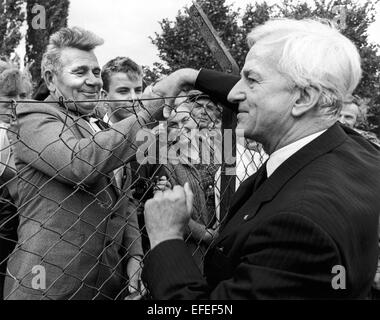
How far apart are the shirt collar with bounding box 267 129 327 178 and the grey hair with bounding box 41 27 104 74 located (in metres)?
1.28

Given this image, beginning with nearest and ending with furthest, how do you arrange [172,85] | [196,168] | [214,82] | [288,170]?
[288,170] → [172,85] → [214,82] → [196,168]

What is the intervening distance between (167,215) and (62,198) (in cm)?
63

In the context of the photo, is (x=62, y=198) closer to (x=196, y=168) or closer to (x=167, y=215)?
(x=167, y=215)

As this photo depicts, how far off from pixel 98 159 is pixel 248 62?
0.70 meters

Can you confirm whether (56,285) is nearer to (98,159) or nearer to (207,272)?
(98,159)

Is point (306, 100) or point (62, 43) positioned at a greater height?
point (62, 43)

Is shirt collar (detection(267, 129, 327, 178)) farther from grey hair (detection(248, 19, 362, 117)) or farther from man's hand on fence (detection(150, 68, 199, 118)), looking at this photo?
man's hand on fence (detection(150, 68, 199, 118))

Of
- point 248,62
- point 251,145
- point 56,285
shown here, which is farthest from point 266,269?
point 251,145

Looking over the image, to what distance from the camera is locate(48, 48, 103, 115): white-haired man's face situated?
102 inches

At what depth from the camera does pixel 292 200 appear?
152cm

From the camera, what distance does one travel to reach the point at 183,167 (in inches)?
122

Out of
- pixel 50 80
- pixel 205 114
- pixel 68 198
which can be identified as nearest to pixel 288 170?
pixel 68 198

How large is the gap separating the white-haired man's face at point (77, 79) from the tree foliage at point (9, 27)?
48.0ft

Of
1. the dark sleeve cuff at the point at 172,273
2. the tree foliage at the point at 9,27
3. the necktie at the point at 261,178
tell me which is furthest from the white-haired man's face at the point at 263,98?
the tree foliage at the point at 9,27
